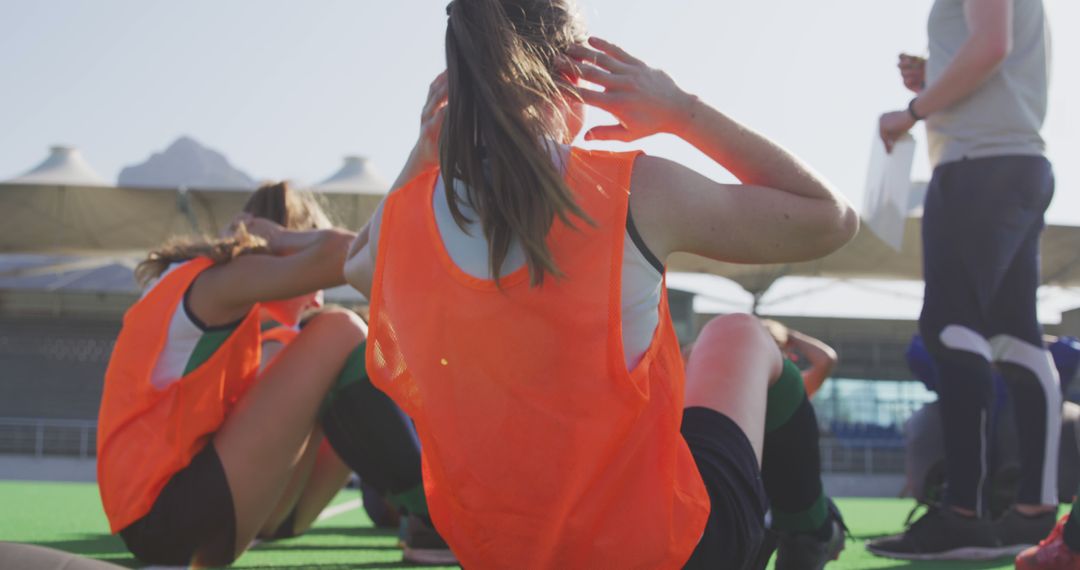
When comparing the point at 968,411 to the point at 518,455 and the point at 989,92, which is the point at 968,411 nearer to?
the point at 989,92

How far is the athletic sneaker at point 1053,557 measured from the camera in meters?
2.22

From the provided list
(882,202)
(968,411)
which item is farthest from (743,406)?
(882,202)

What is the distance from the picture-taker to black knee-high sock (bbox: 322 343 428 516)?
2.50 metres

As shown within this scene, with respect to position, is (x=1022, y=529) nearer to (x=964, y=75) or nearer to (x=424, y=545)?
(x=964, y=75)

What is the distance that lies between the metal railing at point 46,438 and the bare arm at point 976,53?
16.2m

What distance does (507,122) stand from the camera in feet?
4.46

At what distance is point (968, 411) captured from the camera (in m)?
2.97

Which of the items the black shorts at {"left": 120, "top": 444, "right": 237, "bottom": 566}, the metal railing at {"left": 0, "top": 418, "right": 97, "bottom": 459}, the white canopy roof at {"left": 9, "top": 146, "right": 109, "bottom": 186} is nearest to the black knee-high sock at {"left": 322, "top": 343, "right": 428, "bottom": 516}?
the black shorts at {"left": 120, "top": 444, "right": 237, "bottom": 566}

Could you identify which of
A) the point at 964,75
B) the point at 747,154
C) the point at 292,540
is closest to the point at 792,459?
the point at 747,154

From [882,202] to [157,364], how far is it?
8.16 feet

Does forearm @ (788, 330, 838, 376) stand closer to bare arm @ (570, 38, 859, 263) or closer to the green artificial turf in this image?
the green artificial turf

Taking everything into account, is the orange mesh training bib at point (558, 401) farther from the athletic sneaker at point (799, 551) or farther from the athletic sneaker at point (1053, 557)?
the athletic sneaker at point (1053, 557)

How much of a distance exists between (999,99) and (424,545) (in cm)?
204

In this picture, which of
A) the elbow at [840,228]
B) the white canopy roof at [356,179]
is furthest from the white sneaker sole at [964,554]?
the white canopy roof at [356,179]
